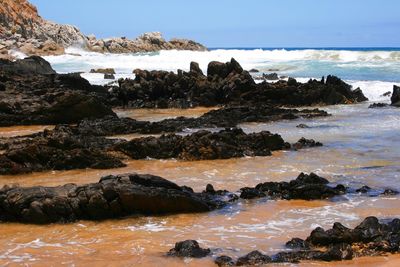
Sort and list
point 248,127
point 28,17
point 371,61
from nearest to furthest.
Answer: point 248,127, point 371,61, point 28,17

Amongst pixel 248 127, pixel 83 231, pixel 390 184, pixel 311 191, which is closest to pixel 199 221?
pixel 83 231

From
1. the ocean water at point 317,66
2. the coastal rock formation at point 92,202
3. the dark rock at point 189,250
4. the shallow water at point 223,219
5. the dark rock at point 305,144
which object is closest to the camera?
the dark rock at point 189,250

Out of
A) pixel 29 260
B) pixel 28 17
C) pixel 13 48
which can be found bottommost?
pixel 29 260

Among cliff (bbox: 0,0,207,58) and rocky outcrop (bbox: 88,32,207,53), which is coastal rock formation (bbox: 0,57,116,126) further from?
rocky outcrop (bbox: 88,32,207,53)

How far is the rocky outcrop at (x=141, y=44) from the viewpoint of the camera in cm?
8050

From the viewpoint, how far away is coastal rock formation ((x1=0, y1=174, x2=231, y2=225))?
680 cm

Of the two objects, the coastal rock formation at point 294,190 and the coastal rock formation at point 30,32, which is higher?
the coastal rock formation at point 30,32

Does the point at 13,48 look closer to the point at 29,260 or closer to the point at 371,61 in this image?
the point at 371,61

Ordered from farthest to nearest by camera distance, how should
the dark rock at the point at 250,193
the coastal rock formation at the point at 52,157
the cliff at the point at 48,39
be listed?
the cliff at the point at 48,39 < the coastal rock formation at the point at 52,157 < the dark rock at the point at 250,193

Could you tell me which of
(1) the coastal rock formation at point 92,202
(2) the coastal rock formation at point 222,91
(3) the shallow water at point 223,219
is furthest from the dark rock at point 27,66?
(1) the coastal rock formation at point 92,202

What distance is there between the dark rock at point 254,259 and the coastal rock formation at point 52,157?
5.34 m

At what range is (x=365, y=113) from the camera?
19.6 m

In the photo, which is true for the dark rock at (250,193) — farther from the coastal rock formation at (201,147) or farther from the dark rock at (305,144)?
the dark rock at (305,144)

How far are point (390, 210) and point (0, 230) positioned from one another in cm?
482
